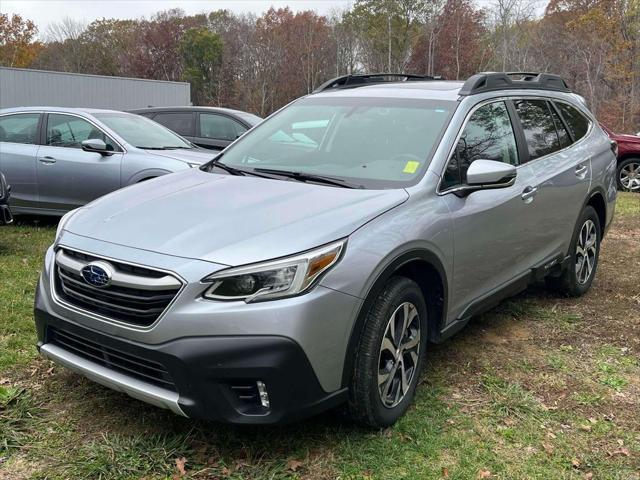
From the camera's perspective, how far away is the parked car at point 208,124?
10.9 metres

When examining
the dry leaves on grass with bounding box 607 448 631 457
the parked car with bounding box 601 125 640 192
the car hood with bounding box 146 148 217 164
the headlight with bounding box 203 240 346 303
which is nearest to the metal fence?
the car hood with bounding box 146 148 217 164

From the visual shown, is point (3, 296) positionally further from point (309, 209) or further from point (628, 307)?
point (628, 307)

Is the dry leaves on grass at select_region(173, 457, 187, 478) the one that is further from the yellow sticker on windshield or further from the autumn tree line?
the autumn tree line

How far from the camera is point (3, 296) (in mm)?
4875

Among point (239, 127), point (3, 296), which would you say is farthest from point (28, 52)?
point (3, 296)

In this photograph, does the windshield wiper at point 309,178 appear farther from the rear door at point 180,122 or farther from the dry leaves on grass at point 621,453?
the rear door at point 180,122

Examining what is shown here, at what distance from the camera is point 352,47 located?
5181 cm

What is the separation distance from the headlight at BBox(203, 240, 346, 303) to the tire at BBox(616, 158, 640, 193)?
1152 centimetres

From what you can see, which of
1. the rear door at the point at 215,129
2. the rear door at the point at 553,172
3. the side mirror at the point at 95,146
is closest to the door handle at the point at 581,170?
the rear door at the point at 553,172

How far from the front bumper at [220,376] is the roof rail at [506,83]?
2.20m

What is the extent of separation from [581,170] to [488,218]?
1720 millimetres

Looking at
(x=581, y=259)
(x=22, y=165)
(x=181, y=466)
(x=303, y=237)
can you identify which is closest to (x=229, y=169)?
(x=303, y=237)

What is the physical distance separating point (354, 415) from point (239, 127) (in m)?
8.55

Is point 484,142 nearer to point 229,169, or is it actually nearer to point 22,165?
point 229,169
